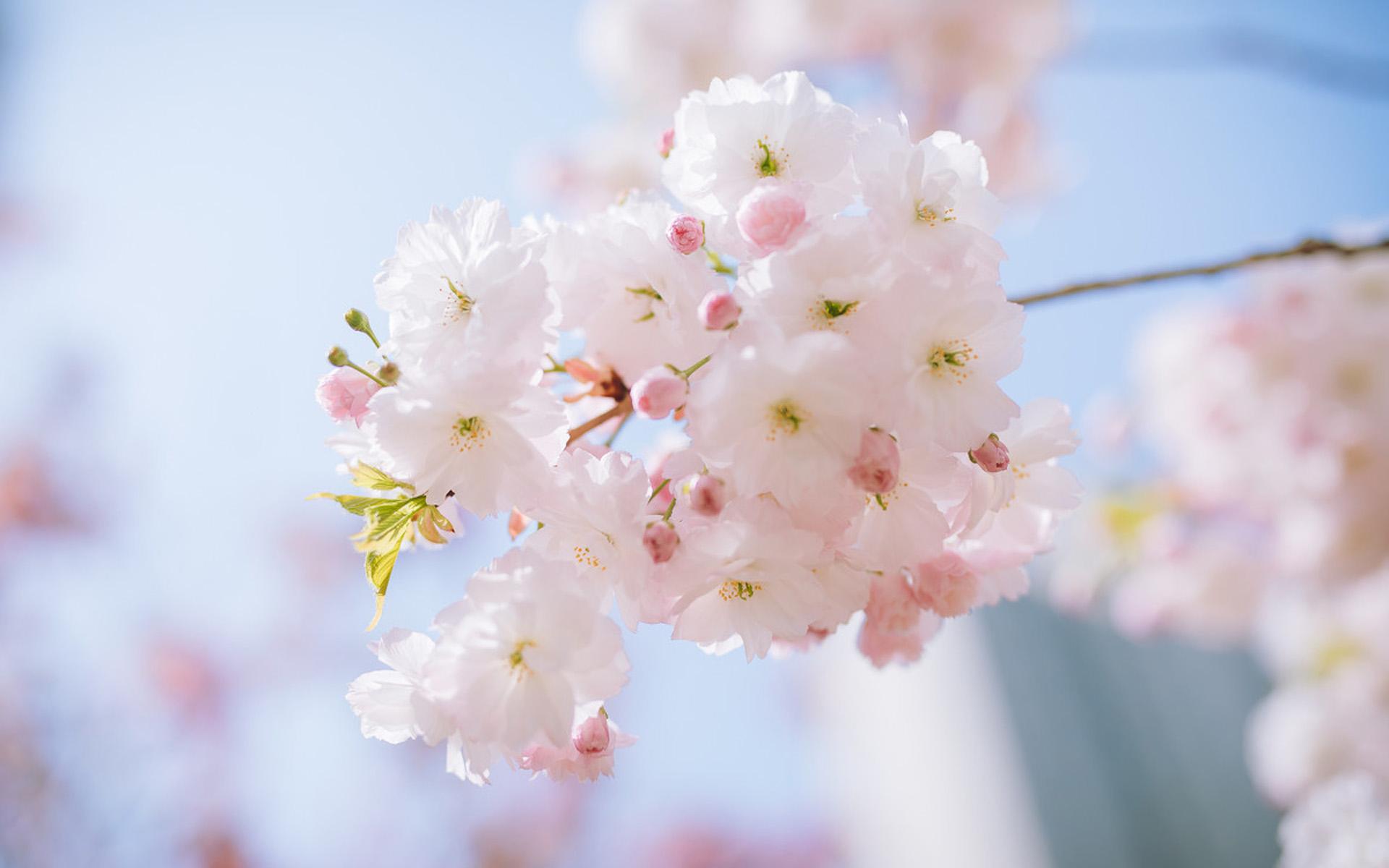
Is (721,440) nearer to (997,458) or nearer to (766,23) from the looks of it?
(997,458)

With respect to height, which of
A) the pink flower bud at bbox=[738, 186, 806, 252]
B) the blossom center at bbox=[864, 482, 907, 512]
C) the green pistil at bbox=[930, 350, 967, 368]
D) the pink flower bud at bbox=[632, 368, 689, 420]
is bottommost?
the blossom center at bbox=[864, 482, 907, 512]

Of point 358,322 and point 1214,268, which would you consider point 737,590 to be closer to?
point 358,322

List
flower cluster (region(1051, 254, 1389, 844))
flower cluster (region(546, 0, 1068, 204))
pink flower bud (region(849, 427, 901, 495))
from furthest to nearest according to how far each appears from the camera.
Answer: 1. flower cluster (region(546, 0, 1068, 204))
2. flower cluster (region(1051, 254, 1389, 844))
3. pink flower bud (region(849, 427, 901, 495))

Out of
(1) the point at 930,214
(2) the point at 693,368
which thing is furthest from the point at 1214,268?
(2) the point at 693,368

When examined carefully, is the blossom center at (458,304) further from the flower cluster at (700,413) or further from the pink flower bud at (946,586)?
the pink flower bud at (946,586)

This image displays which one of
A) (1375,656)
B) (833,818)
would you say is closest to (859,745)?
(833,818)

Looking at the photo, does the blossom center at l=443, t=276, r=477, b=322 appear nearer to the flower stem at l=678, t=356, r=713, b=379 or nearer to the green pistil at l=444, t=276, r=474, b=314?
the green pistil at l=444, t=276, r=474, b=314

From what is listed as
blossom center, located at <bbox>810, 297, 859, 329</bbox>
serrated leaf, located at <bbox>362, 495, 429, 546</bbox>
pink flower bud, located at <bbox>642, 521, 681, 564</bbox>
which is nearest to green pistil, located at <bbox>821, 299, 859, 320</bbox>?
blossom center, located at <bbox>810, 297, 859, 329</bbox>
